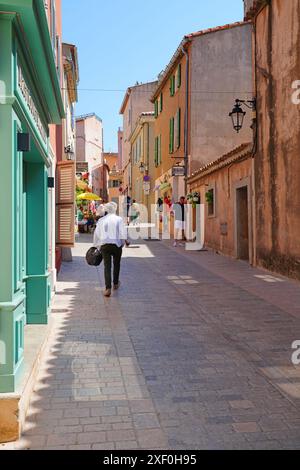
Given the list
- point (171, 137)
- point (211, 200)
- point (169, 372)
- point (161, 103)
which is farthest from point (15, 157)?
point (161, 103)

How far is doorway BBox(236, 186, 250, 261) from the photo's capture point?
14.9 m

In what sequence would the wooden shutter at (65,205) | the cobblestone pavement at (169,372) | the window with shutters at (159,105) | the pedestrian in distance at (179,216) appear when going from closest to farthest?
1. the cobblestone pavement at (169,372)
2. the wooden shutter at (65,205)
3. the pedestrian in distance at (179,216)
4. the window with shutters at (159,105)

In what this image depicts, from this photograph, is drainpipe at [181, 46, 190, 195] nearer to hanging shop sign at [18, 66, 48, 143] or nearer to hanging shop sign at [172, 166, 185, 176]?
hanging shop sign at [172, 166, 185, 176]

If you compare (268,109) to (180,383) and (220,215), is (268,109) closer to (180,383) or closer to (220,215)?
(220,215)

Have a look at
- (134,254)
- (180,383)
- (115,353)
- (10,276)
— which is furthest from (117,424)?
(134,254)

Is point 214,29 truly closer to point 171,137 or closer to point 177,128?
point 177,128

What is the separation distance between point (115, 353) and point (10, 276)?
2.27 metres

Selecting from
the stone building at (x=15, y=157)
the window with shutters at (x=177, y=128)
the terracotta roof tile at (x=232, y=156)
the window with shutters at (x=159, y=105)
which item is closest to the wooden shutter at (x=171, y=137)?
the window with shutters at (x=177, y=128)

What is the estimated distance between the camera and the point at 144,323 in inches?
279

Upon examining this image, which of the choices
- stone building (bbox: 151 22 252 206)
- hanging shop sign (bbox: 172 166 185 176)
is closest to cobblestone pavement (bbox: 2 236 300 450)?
stone building (bbox: 151 22 252 206)

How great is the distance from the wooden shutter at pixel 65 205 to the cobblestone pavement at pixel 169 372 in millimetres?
1070

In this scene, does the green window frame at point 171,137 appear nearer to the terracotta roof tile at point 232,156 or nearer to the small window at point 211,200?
the terracotta roof tile at point 232,156

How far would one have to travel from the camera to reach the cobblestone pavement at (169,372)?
3604 millimetres

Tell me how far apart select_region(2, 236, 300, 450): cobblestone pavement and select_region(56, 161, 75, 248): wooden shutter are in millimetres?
1070
